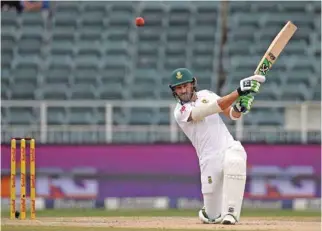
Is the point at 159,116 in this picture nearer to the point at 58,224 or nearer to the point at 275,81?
the point at 275,81

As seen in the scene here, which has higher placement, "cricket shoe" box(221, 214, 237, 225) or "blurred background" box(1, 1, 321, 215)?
"blurred background" box(1, 1, 321, 215)

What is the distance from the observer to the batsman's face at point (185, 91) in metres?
10.8

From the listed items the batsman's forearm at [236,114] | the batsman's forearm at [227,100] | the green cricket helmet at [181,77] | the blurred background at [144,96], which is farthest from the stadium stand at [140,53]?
the batsman's forearm at [227,100]

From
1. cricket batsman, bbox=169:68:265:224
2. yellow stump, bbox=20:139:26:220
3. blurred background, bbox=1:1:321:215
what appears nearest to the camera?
cricket batsman, bbox=169:68:265:224

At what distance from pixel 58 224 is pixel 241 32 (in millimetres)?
10437

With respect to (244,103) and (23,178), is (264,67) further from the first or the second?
(23,178)

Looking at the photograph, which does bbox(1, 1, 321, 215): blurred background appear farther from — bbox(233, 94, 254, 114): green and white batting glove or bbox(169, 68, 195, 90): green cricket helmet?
bbox(233, 94, 254, 114): green and white batting glove

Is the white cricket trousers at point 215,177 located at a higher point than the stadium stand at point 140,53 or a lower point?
lower

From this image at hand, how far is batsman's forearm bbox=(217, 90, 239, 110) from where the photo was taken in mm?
10320

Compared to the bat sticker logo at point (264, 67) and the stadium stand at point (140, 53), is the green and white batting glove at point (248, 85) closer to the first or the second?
the bat sticker logo at point (264, 67)

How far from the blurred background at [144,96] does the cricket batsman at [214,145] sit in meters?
5.60

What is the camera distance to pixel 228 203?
10.6m

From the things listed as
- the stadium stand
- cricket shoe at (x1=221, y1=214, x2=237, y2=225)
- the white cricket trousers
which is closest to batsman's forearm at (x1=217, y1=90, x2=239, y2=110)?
the white cricket trousers

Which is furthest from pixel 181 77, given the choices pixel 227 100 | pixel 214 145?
pixel 214 145
